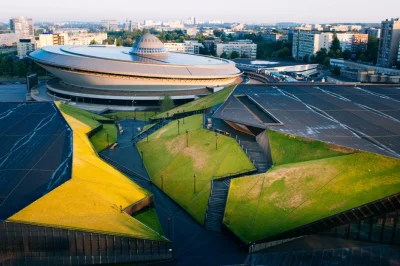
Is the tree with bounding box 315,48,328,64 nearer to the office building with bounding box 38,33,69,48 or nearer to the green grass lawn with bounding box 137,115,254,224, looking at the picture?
the office building with bounding box 38,33,69,48

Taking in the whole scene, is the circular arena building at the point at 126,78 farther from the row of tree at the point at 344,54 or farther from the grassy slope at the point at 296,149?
the row of tree at the point at 344,54

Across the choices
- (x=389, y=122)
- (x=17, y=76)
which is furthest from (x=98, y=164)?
(x=17, y=76)

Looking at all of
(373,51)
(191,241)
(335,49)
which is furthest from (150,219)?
(335,49)

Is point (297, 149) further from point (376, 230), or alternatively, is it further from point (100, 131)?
point (100, 131)

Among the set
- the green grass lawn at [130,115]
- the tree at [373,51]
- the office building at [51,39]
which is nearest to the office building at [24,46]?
the office building at [51,39]

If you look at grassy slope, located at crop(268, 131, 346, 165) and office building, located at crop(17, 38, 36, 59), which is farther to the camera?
office building, located at crop(17, 38, 36, 59)

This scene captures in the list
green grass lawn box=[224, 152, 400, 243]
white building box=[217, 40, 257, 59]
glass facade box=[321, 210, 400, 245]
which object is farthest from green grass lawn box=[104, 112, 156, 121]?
white building box=[217, 40, 257, 59]

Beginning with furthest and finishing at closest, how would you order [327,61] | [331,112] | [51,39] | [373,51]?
[51,39] → [327,61] → [373,51] → [331,112]
